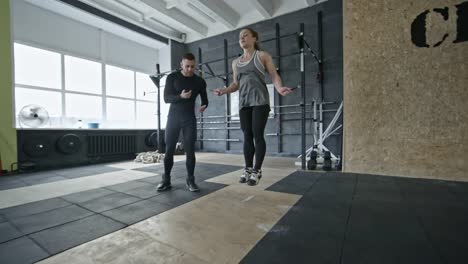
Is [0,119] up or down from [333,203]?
up

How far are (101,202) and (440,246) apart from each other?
228 centimetres

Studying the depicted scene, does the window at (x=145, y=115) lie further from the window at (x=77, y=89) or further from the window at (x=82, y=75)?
the window at (x=82, y=75)

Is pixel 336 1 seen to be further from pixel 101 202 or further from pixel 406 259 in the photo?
pixel 101 202

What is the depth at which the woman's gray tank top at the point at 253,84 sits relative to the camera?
1.91m

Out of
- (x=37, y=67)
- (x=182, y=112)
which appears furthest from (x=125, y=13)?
(x=182, y=112)

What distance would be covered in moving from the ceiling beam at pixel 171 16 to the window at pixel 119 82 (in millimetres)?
1708

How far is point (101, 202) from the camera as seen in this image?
189cm

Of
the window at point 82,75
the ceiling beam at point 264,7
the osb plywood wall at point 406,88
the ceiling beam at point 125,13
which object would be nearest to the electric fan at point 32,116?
the window at point 82,75

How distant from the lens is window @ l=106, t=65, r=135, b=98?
598 centimetres

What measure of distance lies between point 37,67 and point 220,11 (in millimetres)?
4222

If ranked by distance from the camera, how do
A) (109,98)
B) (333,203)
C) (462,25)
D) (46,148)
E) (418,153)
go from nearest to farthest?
(333,203), (462,25), (418,153), (46,148), (109,98)

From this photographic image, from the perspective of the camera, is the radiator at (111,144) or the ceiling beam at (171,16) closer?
the radiator at (111,144)

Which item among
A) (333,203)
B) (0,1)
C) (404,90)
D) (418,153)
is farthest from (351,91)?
(0,1)

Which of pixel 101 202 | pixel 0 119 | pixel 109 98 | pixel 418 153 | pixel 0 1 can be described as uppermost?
pixel 0 1
